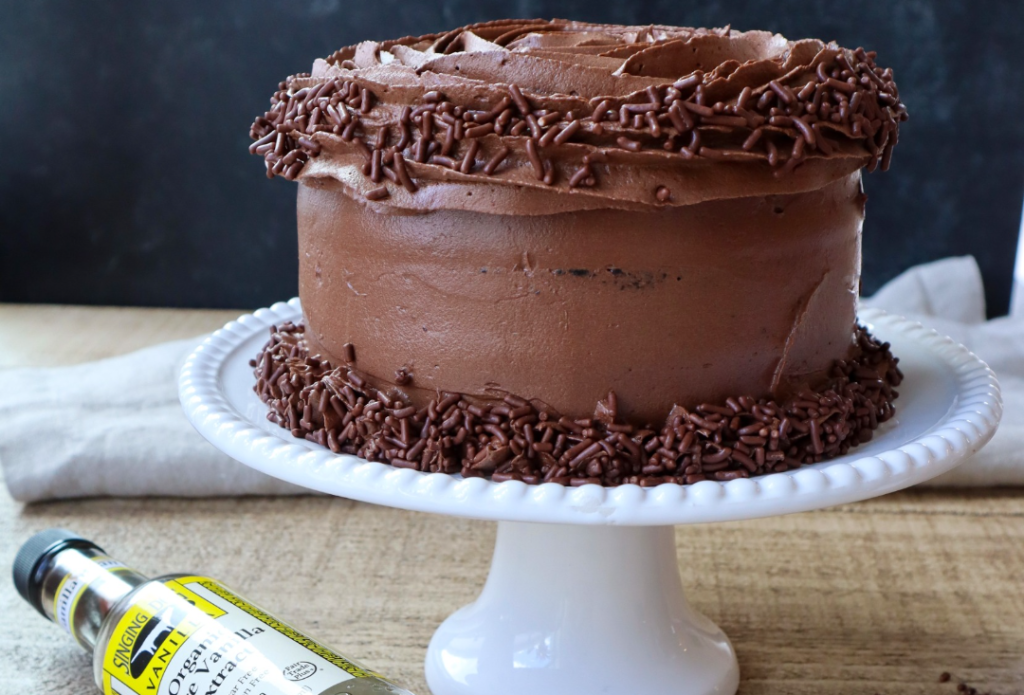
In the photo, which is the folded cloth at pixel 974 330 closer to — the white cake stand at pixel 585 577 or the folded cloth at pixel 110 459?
the white cake stand at pixel 585 577

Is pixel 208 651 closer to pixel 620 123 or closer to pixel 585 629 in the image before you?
pixel 585 629

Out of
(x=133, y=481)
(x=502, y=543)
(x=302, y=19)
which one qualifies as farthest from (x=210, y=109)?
(x=502, y=543)

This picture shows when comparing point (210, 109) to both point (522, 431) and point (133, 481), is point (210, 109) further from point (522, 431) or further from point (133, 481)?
point (522, 431)

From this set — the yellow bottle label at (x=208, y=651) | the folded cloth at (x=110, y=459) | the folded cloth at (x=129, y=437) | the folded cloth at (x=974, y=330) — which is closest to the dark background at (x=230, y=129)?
the folded cloth at (x=974, y=330)

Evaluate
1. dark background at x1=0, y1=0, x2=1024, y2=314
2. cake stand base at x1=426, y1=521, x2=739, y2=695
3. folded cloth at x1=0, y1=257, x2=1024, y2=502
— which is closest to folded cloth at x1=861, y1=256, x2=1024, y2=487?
folded cloth at x1=0, y1=257, x2=1024, y2=502

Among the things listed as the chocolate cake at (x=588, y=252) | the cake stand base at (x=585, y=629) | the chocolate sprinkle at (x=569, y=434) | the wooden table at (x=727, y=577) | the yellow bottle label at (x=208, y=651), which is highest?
the chocolate cake at (x=588, y=252)

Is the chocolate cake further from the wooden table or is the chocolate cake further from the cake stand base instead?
the wooden table
